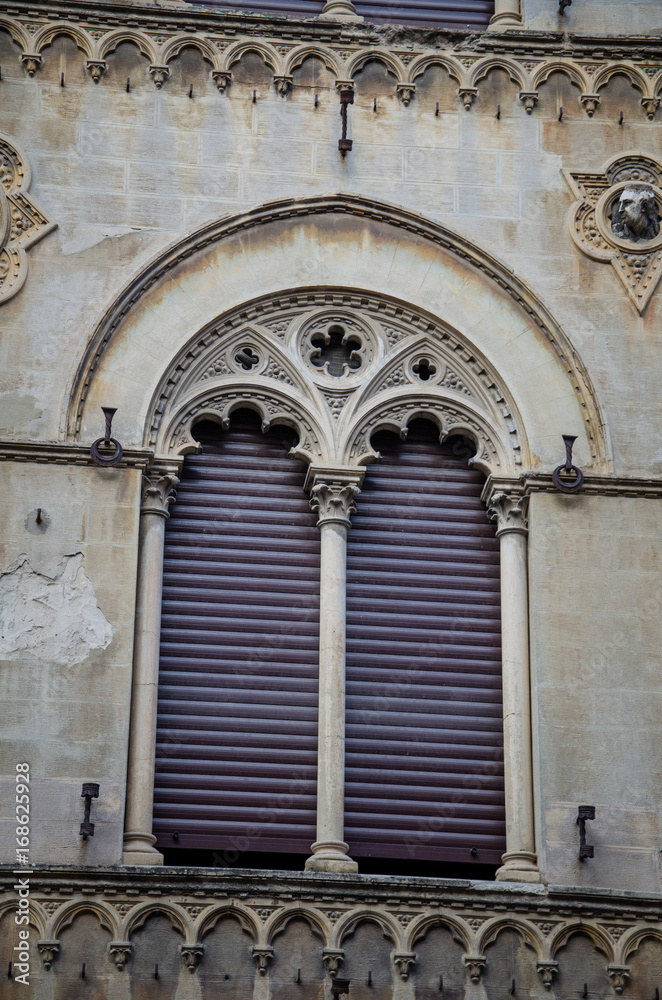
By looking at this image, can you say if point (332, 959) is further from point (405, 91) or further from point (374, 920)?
point (405, 91)

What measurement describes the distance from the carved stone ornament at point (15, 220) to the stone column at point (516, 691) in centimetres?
476

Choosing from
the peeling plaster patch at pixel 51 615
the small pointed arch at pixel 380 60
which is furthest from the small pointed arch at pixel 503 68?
the peeling plaster patch at pixel 51 615

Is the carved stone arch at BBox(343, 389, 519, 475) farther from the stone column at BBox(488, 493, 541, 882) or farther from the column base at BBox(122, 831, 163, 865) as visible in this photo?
the column base at BBox(122, 831, 163, 865)

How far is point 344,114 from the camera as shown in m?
19.1

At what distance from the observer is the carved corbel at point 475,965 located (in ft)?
52.6

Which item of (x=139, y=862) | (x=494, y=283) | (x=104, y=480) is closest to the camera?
(x=139, y=862)

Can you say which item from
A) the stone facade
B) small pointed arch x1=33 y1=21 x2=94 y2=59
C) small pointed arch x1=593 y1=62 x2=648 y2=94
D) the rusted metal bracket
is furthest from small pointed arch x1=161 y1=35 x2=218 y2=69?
small pointed arch x1=593 y1=62 x2=648 y2=94

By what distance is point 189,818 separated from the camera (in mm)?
16938

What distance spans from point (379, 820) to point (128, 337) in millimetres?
4868

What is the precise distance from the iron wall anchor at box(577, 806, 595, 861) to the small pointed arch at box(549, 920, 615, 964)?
1.85ft

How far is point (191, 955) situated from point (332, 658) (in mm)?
2887

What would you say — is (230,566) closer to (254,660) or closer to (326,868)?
(254,660)

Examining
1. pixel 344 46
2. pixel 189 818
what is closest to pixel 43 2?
pixel 344 46

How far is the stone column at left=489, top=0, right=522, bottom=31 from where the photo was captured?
1994 centimetres
